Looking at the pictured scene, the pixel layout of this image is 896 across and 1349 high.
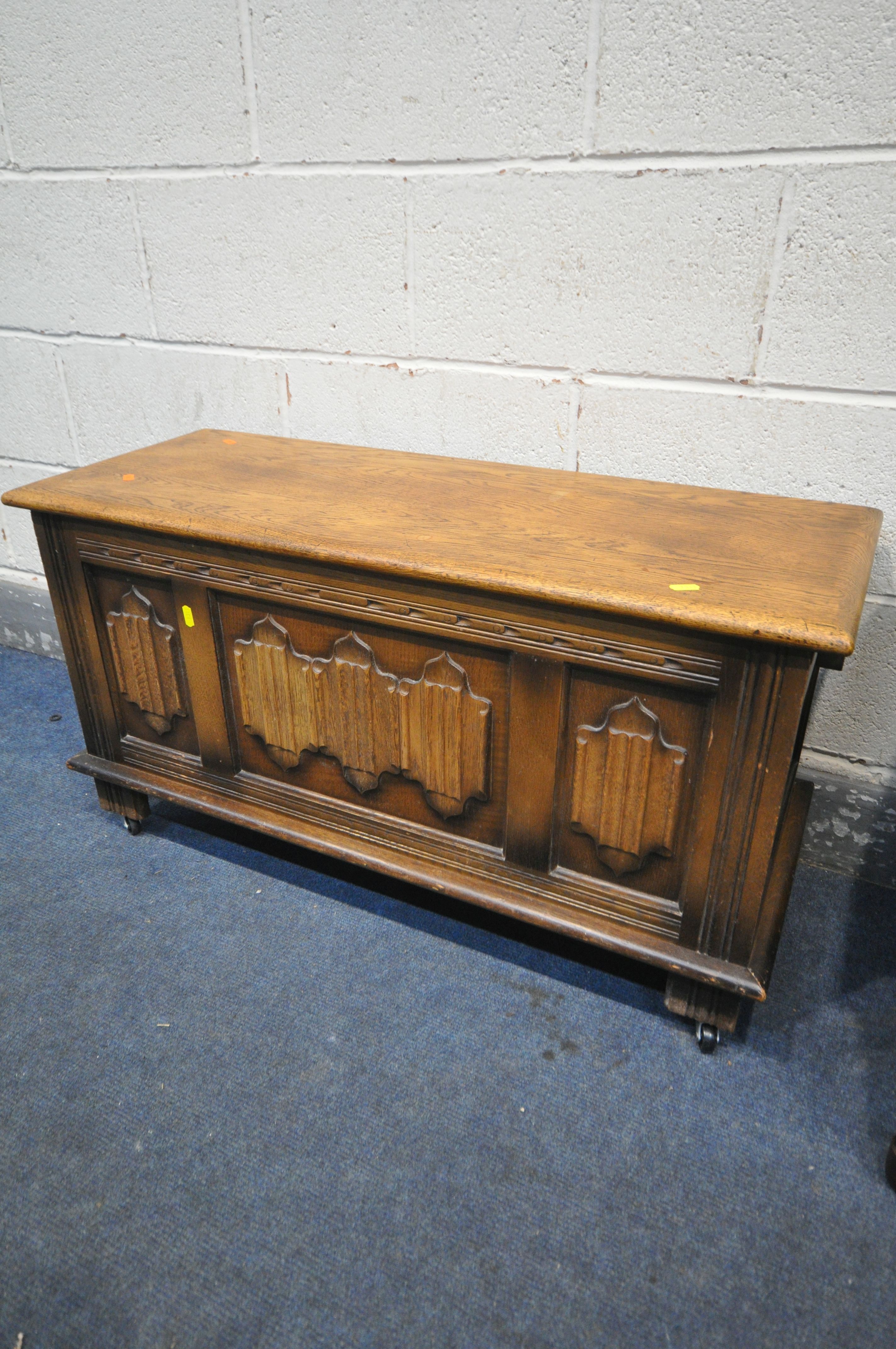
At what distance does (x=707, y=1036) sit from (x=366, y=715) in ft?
2.25

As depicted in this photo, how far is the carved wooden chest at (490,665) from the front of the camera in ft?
3.50

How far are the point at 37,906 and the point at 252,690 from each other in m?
0.58

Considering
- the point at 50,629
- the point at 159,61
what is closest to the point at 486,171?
the point at 159,61

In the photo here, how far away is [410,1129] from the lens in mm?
1161

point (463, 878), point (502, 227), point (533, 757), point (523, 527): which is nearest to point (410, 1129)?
point (463, 878)

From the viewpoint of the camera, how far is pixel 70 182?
1849 millimetres

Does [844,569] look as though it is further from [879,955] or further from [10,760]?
[10,760]

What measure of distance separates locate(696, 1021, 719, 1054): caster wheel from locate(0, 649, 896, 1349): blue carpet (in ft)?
0.08

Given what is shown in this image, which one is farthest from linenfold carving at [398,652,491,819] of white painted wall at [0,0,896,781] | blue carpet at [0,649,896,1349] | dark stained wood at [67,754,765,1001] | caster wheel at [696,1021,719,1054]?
white painted wall at [0,0,896,781]

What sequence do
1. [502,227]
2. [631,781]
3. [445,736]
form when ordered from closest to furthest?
[631,781] < [445,736] < [502,227]

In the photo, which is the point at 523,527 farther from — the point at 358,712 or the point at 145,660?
the point at 145,660

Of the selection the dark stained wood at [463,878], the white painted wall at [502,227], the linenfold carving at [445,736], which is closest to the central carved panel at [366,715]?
the linenfold carving at [445,736]

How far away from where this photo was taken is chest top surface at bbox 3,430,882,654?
102cm

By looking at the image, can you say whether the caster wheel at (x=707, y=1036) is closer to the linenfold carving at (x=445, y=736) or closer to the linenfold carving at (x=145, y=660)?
the linenfold carving at (x=445, y=736)
